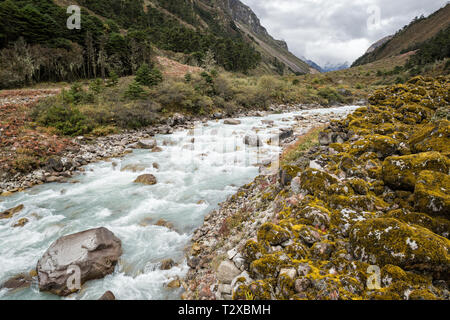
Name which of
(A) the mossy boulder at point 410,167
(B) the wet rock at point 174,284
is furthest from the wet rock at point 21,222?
(A) the mossy boulder at point 410,167

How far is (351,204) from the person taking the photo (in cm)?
435

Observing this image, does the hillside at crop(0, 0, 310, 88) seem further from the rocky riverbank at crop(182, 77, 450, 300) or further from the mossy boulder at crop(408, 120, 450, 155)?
the mossy boulder at crop(408, 120, 450, 155)

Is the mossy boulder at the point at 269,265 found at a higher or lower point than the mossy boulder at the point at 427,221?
lower

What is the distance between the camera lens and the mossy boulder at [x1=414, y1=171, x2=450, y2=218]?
339 cm


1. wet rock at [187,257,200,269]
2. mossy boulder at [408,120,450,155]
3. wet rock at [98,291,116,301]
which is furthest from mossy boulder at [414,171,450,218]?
wet rock at [98,291,116,301]

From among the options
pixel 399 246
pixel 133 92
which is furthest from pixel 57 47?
pixel 399 246

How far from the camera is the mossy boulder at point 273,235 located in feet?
13.0

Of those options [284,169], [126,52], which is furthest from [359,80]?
[284,169]

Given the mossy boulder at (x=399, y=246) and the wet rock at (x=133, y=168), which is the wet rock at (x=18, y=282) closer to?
the wet rock at (x=133, y=168)

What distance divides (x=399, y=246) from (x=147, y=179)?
11.4 metres

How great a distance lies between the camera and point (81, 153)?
1517 cm

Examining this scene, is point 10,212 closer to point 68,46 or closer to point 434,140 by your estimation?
point 434,140

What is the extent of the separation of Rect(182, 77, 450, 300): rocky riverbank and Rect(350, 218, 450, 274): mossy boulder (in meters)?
0.01

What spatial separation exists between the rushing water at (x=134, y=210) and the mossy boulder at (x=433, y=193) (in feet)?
19.8
